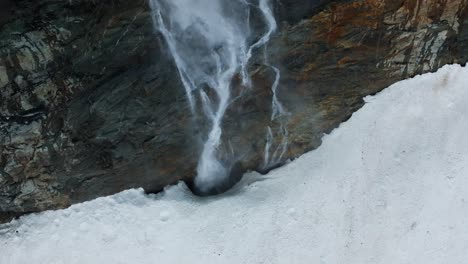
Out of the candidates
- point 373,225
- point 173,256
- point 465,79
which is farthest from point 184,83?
point 465,79

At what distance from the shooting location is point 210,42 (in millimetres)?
10625

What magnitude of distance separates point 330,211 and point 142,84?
5.99 meters

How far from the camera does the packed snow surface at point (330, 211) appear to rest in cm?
1147

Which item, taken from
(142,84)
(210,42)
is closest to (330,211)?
(210,42)

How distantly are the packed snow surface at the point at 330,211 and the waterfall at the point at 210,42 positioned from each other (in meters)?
2.65

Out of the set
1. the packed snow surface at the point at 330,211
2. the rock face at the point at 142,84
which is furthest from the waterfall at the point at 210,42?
the packed snow surface at the point at 330,211

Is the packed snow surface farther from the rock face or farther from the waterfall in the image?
the waterfall

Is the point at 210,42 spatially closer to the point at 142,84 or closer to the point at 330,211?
the point at 142,84

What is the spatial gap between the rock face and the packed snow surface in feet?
1.67

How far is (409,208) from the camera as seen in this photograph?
12047 millimetres

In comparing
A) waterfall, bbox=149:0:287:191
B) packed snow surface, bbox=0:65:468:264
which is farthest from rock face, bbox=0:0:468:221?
packed snow surface, bbox=0:65:468:264

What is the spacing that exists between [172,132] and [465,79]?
7983 mm

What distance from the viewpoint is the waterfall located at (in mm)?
10055

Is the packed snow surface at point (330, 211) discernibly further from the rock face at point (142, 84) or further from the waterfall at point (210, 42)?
the waterfall at point (210, 42)
